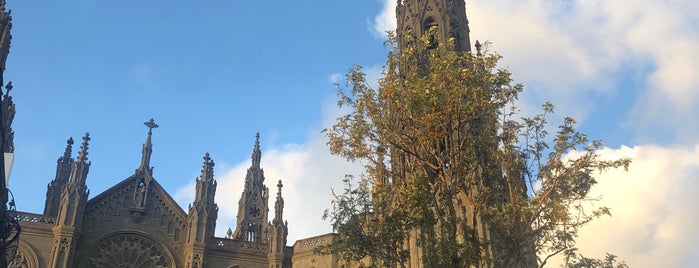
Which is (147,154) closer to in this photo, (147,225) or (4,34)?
(147,225)

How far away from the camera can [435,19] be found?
118 ft

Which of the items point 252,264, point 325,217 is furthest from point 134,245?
point 325,217

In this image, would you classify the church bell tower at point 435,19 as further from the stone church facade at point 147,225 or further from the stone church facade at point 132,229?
the stone church facade at point 132,229

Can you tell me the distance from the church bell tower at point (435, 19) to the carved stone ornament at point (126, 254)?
18.1 metres

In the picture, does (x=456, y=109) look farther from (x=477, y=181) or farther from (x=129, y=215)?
(x=129, y=215)

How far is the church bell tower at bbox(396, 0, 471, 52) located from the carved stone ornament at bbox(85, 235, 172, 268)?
18.1 meters

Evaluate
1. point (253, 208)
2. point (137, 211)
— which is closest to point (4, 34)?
point (137, 211)

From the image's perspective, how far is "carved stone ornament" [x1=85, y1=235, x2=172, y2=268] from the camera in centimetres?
3497

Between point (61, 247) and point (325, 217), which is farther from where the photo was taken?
point (61, 247)

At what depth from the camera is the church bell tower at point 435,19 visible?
35.3 m

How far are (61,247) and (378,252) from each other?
2268cm

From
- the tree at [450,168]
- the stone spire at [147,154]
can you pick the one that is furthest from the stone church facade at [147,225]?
the tree at [450,168]

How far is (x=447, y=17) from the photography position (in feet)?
117

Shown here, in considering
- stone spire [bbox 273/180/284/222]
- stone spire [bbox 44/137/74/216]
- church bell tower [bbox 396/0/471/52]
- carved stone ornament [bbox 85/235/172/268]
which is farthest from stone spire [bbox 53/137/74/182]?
church bell tower [bbox 396/0/471/52]
